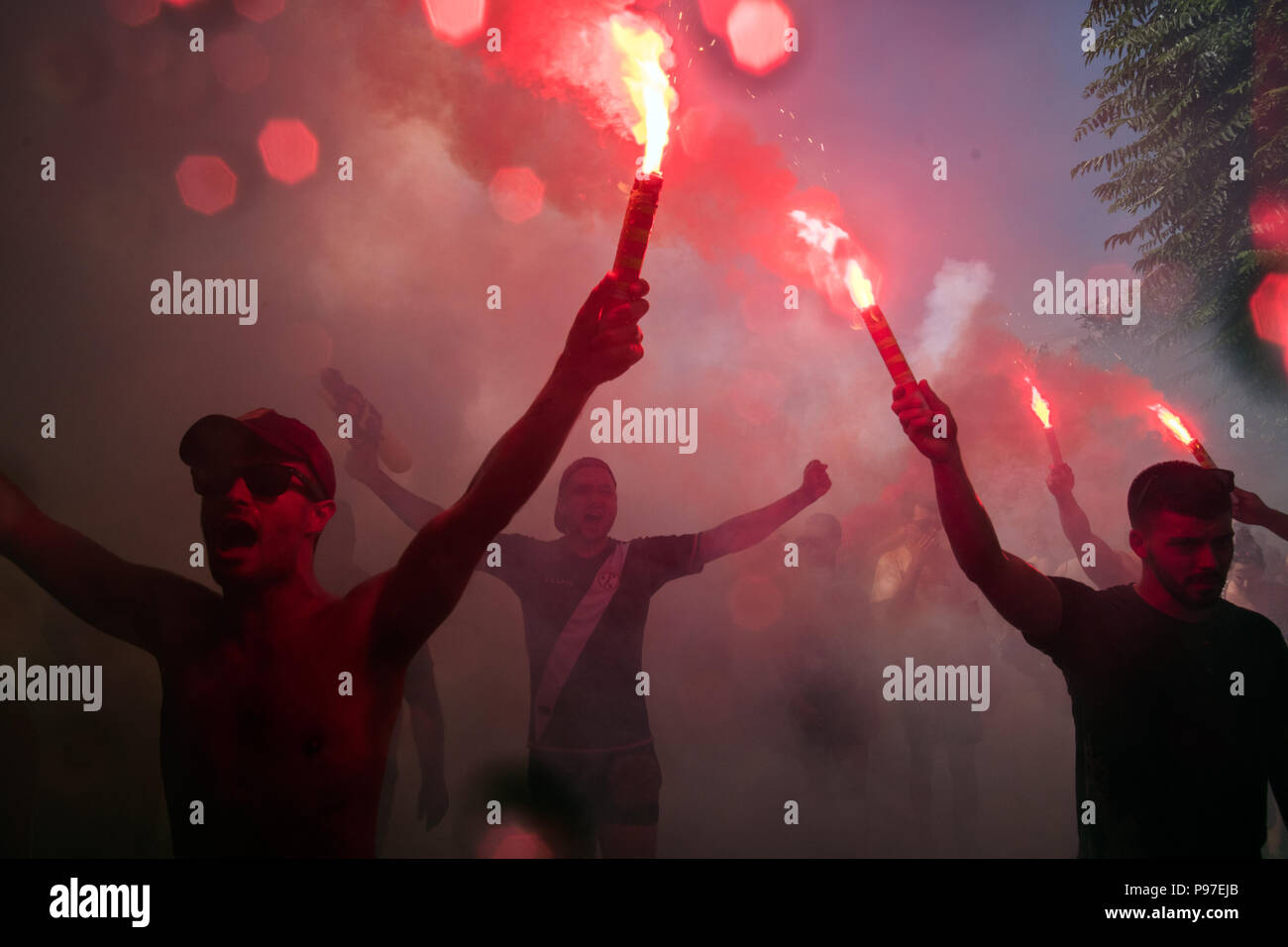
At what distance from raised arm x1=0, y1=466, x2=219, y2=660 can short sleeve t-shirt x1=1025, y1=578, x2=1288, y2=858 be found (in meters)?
3.65

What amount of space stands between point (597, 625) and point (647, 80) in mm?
2482

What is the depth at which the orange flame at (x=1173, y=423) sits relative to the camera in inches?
183

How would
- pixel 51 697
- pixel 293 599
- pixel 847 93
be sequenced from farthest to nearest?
1. pixel 847 93
2. pixel 51 697
3. pixel 293 599

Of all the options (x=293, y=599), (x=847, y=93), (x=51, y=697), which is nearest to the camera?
(x=293, y=599)

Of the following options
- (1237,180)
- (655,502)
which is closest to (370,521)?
(655,502)

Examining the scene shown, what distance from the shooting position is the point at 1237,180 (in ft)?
16.0

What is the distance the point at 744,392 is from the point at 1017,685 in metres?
2.08

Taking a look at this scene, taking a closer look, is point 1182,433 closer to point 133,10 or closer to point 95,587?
point 95,587

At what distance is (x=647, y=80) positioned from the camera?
4.02 metres

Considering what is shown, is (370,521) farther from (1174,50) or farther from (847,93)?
(1174,50)

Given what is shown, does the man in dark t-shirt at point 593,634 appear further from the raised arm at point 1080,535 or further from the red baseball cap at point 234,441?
the raised arm at point 1080,535

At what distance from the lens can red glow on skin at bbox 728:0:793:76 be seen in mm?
4770

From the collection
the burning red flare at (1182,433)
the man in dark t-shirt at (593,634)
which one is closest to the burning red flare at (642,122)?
the man in dark t-shirt at (593,634)

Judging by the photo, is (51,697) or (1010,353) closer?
(51,697)
